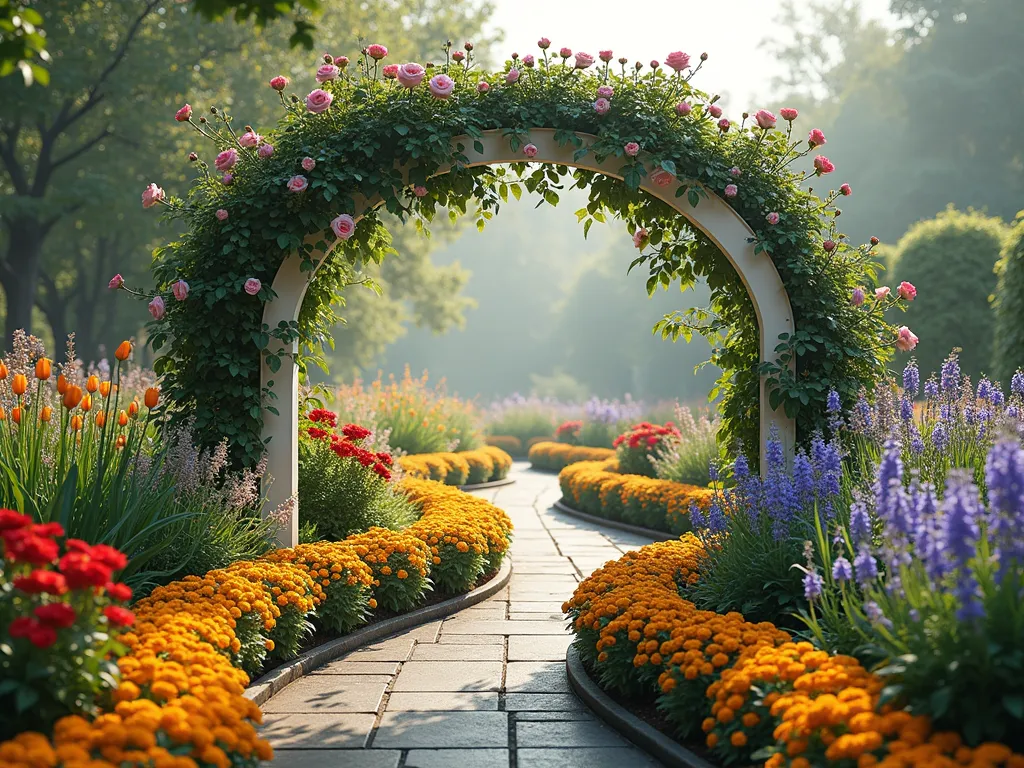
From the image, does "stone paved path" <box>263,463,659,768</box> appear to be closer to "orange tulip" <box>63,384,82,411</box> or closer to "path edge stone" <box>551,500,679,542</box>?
"orange tulip" <box>63,384,82,411</box>

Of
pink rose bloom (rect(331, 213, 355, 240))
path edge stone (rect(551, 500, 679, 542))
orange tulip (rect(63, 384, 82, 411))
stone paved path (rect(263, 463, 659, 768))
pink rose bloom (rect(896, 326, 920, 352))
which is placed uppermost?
pink rose bloom (rect(331, 213, 355, 240))

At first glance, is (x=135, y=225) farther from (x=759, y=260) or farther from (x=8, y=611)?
(x=8, y=611)

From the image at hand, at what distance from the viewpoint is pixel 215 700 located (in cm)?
295

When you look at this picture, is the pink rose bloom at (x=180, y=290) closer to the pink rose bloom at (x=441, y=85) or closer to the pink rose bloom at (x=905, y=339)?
the pink rose bloom at (x=441, y=85)

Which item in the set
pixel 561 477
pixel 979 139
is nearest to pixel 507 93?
pixel 561 477

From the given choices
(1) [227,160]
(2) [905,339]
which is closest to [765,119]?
(2) [905,339]

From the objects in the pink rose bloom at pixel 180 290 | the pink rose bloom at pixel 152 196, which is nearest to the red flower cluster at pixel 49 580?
the pink rose bloom at pixel 180 290

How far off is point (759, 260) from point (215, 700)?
14.4 feet

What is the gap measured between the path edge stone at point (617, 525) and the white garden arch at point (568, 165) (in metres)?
3.38

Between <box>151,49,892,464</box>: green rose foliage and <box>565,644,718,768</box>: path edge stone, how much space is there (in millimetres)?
2293

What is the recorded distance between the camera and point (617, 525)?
1064 centimetres

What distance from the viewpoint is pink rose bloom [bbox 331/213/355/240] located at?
564cm

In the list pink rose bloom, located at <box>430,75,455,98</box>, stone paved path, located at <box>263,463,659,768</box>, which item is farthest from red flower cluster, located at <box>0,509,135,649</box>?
pink rose bloom, located at <box>430,75,455,98</box>

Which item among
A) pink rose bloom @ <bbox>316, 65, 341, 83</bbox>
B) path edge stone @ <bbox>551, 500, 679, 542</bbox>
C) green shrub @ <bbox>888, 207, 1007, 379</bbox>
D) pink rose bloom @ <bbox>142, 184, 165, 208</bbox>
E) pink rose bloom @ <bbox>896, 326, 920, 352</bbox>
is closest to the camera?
pink rose bloom @ <bbox>142, 184, 165, 208</bbox>
